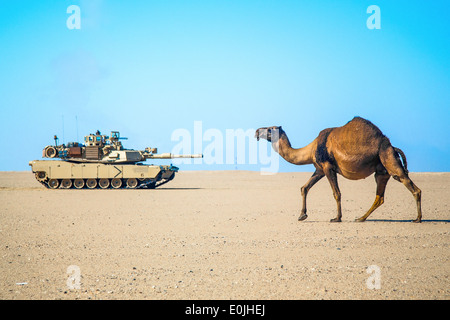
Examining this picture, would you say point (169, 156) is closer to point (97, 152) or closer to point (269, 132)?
point (97, 152)

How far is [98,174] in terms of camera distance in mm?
31109

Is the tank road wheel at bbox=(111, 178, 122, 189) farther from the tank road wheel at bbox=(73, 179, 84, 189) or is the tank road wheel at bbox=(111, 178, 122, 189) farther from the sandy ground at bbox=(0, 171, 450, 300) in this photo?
the sandy ground at bbox=(0, 171, 450, 300)

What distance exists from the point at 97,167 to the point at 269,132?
2055cm

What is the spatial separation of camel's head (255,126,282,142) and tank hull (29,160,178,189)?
1803 cm

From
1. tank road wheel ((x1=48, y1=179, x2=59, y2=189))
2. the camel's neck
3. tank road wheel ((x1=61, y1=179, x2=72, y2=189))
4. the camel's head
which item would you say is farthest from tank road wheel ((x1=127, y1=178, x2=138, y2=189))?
the camel's neck

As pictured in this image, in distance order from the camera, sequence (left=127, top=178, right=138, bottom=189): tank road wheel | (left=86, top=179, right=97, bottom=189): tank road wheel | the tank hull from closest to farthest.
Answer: the tank hull < (left=127, top=178, right=138, bottom=189): tank road wheel < (left=86, top=179, right=97, bottom=189): tank road wheel

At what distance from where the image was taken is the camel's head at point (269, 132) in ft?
42.9

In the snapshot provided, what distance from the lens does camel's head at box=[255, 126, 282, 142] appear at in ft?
42.9

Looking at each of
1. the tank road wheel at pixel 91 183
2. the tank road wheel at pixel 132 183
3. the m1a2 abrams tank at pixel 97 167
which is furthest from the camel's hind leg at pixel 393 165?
the tank road wheel at pixel 91 183

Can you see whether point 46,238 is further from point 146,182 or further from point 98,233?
point 146,182

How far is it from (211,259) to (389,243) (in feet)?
11.9

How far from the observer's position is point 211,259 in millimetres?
7434

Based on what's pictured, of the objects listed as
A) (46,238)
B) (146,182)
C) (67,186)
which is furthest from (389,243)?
(67,186)

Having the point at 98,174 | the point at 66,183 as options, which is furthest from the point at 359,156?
the point at 66,183
